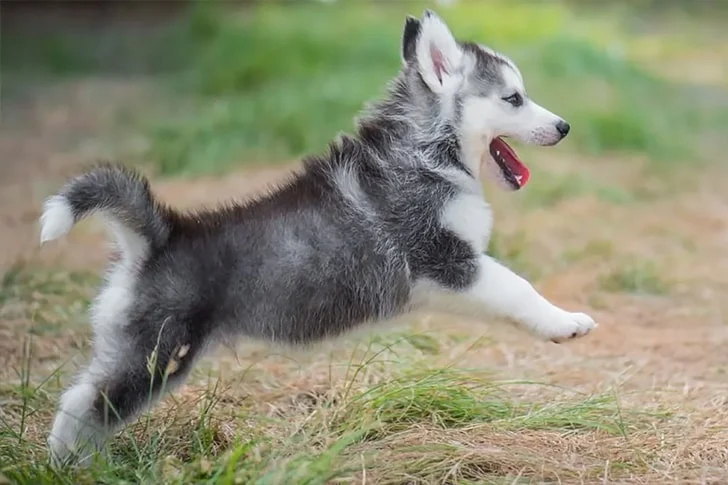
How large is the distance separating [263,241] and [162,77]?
13.1 metres

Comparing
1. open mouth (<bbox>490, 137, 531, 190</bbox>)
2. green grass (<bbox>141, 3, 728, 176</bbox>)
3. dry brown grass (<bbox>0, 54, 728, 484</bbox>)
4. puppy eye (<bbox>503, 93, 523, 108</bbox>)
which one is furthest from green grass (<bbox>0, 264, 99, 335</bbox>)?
green grass (<bbox>141, 3, 728, 176</bbox>)

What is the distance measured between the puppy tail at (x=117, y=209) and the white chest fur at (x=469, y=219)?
1.02m

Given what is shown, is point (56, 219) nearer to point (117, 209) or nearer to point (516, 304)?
point (117, 209)

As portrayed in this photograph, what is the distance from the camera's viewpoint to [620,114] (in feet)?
34.5

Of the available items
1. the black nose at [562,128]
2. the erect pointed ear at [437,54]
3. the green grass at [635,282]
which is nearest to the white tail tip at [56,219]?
the erect pointed ear at [437,54]

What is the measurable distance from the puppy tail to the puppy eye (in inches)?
55.1

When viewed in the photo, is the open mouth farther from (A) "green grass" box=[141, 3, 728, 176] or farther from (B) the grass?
(A) "green grass" box=[141, 3, 728, 176]

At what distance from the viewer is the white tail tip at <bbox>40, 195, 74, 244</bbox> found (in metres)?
3.24

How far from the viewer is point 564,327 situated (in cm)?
377

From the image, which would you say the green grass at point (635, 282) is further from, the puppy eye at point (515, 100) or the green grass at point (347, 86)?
the puppy eye at point (515, 100)

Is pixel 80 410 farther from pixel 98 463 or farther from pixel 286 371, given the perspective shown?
pixel 286 371

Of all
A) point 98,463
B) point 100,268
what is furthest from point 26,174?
point 98,463

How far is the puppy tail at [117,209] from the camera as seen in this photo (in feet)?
10.8

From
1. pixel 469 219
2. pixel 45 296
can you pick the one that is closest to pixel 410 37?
pixel 469 219
